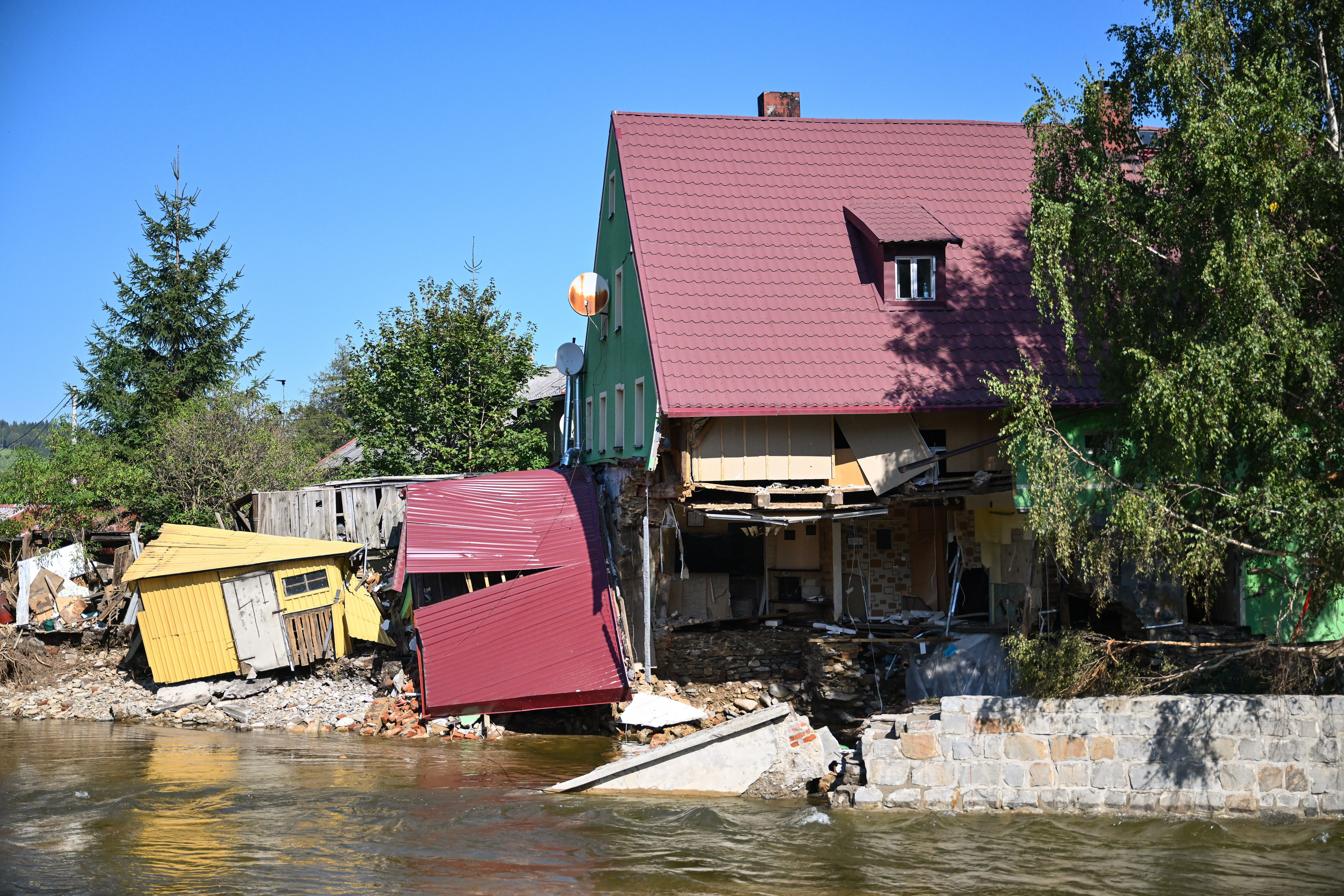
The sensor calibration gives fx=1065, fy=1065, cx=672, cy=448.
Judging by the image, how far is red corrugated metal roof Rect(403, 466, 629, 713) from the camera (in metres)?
18.4

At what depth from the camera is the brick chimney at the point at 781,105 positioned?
24.3 m

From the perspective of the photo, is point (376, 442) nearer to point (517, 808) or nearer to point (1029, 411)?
point (517, 808)

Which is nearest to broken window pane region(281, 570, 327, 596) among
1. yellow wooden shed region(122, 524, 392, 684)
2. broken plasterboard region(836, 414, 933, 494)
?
yellow wooden shed region(122, 524, 392, 684)

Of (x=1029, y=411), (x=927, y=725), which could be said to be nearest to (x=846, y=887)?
(x=927, y=725)

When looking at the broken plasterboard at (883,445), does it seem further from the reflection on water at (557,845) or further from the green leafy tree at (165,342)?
the green leafy tree at (165,342)

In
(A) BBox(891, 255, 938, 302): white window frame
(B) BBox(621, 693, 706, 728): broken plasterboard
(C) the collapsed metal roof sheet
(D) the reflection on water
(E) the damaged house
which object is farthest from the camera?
(C) the collapsed metal roof sheet

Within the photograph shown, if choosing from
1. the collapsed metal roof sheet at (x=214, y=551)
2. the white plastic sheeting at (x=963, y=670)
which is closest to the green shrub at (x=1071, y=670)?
the white plastic sheeting at (x=963, y=670)

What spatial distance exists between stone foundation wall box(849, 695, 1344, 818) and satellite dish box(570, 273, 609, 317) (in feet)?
45.0

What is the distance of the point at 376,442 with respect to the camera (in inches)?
1249

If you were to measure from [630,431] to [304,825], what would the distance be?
34.6 ft

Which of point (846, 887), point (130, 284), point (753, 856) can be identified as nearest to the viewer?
point (846, 887)

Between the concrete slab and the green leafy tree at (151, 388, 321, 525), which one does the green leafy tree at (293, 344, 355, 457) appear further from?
→ the concrete slab

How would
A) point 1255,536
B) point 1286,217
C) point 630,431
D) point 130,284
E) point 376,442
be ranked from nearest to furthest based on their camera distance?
point 1286,217 < point 1255,536 < point 630,431 < point 376,442 < point 130,284

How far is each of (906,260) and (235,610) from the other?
1488cm
